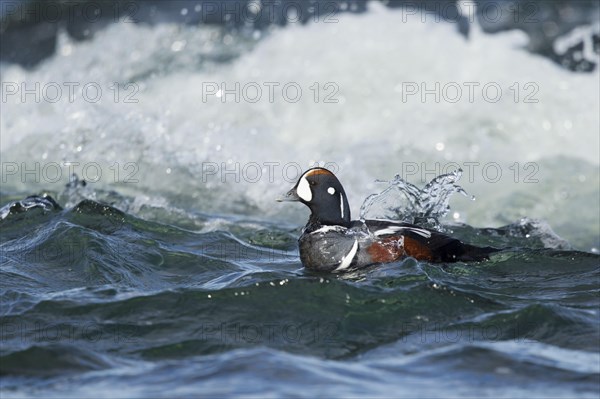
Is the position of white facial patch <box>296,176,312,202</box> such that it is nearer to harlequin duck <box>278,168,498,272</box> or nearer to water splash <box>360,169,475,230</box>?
harlequin duck <box>278,168,498,272</box>

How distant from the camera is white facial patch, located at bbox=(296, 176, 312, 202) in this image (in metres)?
7.32

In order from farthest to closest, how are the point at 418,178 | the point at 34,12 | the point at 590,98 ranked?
the point at 34,12, the point at 590,98, the point at 418,178

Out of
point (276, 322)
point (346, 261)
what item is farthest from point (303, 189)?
point (276, 322)

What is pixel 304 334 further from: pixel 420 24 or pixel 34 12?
pixel 34 12

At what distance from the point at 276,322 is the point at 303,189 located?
4.85ft

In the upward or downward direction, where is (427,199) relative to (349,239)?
upward

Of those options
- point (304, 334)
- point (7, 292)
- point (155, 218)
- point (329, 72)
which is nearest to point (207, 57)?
point (329, 72)

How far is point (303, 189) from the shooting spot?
7.33 metres

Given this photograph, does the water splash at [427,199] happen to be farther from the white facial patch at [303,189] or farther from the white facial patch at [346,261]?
the white facial patch at [346,261]

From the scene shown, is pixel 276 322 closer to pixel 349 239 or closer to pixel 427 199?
pixel 349 239

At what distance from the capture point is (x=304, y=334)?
5.91 metres

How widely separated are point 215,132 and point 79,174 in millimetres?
1644

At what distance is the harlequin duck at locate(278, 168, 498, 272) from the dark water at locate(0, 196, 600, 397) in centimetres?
12

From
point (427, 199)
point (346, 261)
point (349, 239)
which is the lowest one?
point (346, 261)
